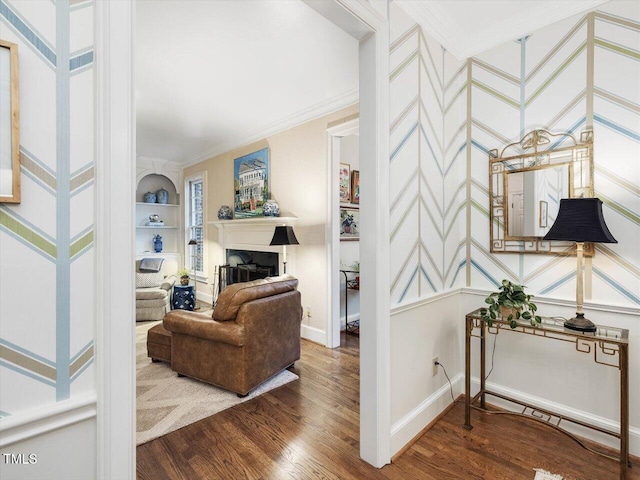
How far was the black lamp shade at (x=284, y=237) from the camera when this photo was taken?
381 centimetres

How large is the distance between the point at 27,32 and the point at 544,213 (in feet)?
8.87

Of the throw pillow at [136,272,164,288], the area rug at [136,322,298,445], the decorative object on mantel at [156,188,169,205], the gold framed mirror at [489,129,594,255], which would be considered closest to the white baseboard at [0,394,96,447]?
the area rug at [136,322,298,445]

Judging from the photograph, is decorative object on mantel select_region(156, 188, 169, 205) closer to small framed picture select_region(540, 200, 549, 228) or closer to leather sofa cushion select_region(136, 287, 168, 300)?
leather sofa cushion select_region(136, 287, 168, 300)

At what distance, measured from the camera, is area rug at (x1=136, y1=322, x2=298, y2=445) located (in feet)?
7.30

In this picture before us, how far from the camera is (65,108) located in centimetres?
82

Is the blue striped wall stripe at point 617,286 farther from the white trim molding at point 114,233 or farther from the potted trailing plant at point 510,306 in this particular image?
the white trim molding at point 114,233

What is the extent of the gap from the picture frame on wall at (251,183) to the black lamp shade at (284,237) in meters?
0.89

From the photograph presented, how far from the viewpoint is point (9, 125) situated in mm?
742

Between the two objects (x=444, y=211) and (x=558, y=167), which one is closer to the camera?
(x=558, y=167)

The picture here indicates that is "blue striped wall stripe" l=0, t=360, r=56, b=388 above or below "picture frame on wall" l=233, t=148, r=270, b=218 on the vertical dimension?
below

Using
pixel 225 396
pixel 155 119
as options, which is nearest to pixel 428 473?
pixel 225 396

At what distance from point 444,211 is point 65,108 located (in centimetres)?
228

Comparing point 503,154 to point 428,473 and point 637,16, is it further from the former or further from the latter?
point 428,473

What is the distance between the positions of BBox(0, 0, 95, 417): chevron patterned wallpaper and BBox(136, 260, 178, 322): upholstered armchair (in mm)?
4480
